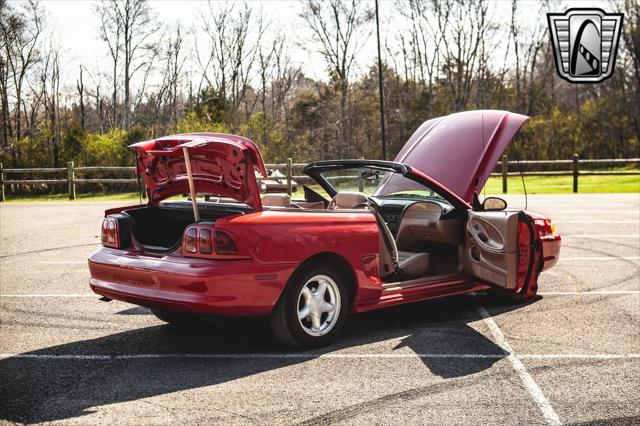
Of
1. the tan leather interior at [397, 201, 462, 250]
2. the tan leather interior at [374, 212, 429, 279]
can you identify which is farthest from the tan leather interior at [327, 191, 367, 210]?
the tan leather interior at [397, 201, 462, 250]

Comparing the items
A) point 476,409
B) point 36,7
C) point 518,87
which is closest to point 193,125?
point 36,7

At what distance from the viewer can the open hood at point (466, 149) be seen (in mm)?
6492

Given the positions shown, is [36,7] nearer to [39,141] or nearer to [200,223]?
[39,141]

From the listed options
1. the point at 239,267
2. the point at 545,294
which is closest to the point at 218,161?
the point at 239,267

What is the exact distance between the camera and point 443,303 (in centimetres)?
707

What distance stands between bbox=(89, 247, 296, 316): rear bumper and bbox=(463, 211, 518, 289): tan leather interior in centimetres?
190

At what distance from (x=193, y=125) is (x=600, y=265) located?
26024 mm

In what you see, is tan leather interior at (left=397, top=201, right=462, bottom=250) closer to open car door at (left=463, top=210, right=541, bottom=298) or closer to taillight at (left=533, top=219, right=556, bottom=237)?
open car door at (left=463, top=210, right=541, bottom=298)

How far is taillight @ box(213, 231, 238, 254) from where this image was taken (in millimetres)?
4816

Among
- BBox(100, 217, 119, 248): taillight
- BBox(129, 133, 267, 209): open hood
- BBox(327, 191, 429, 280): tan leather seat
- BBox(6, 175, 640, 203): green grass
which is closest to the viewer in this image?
BBox(129, 133, 267, 209): open hood

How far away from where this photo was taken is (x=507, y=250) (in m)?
5.92

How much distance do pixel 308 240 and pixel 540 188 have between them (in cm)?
2476

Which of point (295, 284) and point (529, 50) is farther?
point (529, 50)

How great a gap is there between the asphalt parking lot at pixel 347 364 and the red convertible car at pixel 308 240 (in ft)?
1.10
